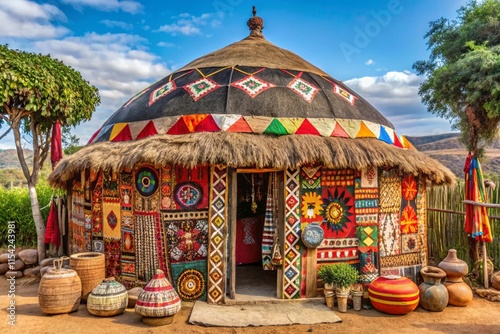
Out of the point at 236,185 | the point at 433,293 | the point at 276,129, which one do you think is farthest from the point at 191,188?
the point at 433,293

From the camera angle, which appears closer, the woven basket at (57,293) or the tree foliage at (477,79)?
the woven basket at (57,293)

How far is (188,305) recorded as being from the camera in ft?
19.1

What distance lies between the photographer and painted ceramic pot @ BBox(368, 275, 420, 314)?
18.0 feet

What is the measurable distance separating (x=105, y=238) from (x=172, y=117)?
2216 millimetres

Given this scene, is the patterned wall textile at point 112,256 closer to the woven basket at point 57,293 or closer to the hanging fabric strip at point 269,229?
the woven basket at point 57,293

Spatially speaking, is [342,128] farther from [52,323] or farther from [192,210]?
[52,323]

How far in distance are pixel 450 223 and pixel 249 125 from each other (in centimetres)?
500

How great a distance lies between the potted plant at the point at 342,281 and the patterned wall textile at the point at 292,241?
54 cm

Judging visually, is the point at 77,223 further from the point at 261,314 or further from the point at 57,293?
the point at 261,314

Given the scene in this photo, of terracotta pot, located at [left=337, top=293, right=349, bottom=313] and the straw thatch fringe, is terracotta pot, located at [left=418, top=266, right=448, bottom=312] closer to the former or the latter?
terracotta pot, located at [left=337, top=293, right=349, bottom=313]

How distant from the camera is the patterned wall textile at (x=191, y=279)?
593cm

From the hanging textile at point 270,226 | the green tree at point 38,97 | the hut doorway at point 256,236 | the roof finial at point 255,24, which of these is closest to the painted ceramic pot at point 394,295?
the hut doorway at point 256,236

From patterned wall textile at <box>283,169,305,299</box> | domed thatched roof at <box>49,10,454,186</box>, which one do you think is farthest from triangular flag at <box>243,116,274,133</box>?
patterned wall textile at <box>283,169,305,299</box>

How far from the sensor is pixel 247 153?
18.7 ft
